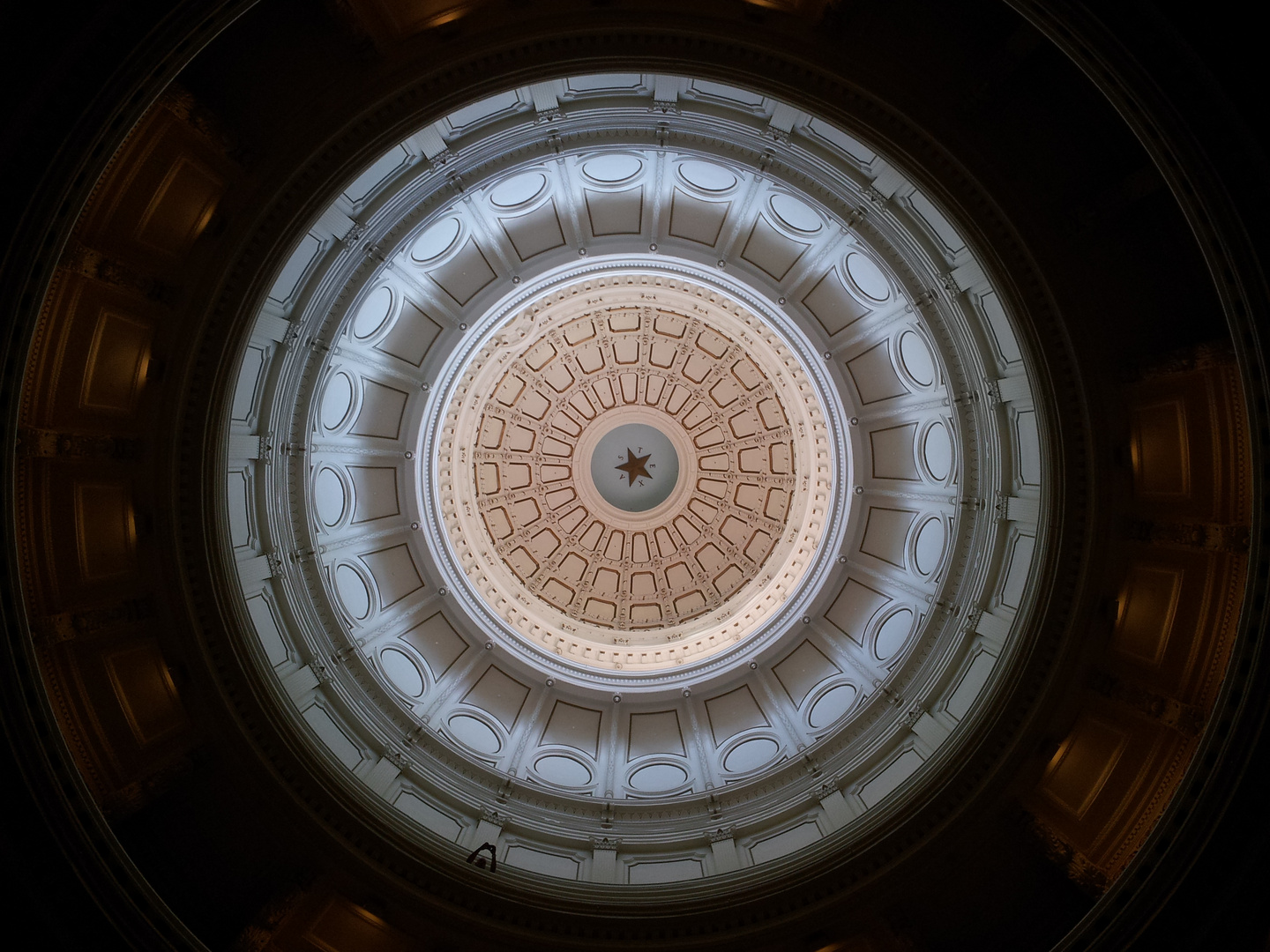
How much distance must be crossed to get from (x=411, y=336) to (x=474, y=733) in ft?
28.1

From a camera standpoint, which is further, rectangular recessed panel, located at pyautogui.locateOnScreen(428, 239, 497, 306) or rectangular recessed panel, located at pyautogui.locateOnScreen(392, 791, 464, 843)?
rectangular recessed panel, located at pyautogui.locateOnScreen(428, 239, 497, 306)

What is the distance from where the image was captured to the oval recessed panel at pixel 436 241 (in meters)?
13.5

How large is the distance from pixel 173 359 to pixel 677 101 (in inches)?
332

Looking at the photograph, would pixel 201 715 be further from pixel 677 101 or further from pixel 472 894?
pixel 677 101

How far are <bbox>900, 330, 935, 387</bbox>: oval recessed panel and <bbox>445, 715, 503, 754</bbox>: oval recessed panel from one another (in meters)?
11.6

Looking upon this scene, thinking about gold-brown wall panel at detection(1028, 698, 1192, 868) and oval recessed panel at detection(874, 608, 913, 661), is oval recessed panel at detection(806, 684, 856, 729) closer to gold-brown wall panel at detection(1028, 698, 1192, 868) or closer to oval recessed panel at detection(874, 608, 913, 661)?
oval recessed panel at detection(874, 608, 913, 661)

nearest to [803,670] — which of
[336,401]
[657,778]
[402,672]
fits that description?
[657,778]

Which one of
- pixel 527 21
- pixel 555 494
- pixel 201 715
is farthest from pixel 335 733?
pixel 527 21

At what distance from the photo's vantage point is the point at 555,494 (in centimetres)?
2180

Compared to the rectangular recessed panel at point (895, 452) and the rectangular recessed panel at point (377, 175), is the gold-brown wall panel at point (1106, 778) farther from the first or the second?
the rectangular recessed panel at point (377, 175)

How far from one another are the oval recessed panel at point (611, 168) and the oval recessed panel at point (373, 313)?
4488 mm

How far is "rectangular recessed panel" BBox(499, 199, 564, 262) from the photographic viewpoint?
14.3m

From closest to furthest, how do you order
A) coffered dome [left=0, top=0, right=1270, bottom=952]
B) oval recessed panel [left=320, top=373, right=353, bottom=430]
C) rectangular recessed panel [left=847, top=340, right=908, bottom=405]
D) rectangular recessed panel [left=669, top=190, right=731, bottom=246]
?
coffered dome [left=0, top=0, right=1270, bottom=952], oval recessed panel [left=320, top=373, right=353, bottom=430], rectangular recessed panel [left=669, top=190, right=731, bottom=246], rectangular recessed panel [left=847, top=340, right=908, bottom=405]

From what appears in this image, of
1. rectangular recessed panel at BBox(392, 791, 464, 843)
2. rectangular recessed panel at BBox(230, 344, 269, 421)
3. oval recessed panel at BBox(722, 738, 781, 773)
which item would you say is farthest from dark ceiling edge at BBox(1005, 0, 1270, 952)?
rectangular recessed panel at BBox(230, 344, 269, 421)
